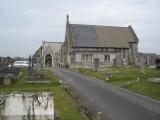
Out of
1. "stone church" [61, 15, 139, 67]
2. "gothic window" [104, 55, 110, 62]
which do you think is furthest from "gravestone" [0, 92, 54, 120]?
"gothic window" [104, 55, 110, 62]

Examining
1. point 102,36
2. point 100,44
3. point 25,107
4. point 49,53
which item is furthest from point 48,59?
point 25,107

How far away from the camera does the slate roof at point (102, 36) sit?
7175 cm

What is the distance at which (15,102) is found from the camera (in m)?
12.4

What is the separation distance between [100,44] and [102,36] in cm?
291

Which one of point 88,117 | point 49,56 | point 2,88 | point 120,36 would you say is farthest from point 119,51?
point 88,117

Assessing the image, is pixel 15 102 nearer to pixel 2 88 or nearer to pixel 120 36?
pixel 2 88

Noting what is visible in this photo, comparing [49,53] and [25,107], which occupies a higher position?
[49,53]

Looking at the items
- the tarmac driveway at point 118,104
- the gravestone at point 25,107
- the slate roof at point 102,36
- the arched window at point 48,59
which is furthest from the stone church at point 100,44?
the gravestone at point 25,107

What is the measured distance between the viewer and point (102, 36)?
7438cm

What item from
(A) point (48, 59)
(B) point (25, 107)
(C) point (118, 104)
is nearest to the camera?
(B) point (25, 107)

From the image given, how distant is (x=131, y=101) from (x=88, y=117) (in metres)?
5.69

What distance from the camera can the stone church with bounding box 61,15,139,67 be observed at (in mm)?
71062

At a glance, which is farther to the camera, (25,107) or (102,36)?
(102,36)

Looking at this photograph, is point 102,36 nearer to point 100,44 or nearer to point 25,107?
point 100,44
